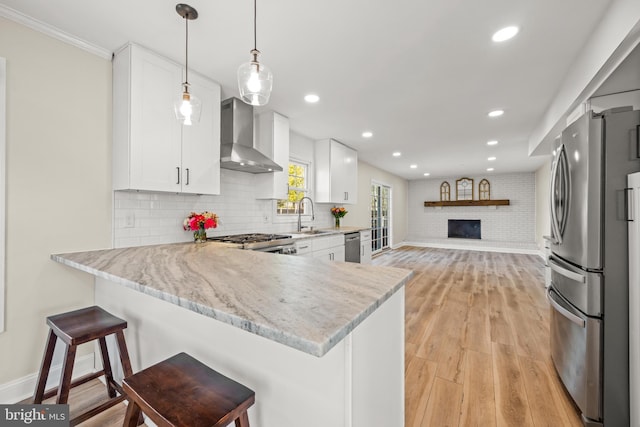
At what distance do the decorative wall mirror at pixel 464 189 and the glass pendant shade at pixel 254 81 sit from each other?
9.81 m

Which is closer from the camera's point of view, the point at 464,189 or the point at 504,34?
the point at 504,34

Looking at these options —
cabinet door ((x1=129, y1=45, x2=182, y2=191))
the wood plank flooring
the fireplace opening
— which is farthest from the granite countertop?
the fireplace opening

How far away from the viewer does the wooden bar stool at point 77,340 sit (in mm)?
1396

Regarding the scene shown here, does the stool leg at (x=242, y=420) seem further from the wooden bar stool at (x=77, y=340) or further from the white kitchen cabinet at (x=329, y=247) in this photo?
the white kitchen cabinet at (x=329, y=247)

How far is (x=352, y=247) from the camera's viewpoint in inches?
181

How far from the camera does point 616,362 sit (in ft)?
4.78

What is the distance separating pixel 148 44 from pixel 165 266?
5.81 ft

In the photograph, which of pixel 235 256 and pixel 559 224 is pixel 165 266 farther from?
pixel 559 224

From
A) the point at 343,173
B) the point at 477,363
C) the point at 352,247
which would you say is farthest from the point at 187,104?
the point at 343,173

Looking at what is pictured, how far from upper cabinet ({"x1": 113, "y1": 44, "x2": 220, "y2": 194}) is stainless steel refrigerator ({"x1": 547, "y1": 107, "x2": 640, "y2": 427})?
2768 millimetres

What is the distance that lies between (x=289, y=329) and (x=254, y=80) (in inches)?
46.4

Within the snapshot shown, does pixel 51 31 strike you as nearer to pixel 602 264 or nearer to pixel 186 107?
pixel 186 107

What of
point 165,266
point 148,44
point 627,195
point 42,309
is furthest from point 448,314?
point 148,44

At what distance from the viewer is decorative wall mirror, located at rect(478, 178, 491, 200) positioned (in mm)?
9281
